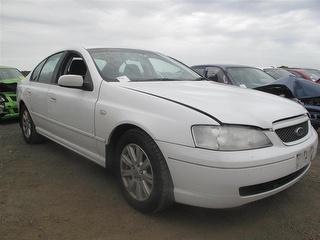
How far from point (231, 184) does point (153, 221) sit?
809mm

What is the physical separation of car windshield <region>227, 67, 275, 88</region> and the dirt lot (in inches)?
126

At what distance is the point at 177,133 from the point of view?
2756 mm

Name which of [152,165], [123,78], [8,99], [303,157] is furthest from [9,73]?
[303,157]

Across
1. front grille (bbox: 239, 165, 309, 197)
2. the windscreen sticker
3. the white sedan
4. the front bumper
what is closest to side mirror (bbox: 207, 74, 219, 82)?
the white sedan

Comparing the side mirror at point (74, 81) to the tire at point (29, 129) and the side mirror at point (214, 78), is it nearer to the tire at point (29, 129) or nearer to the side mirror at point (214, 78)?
the tire at point (29, 129)

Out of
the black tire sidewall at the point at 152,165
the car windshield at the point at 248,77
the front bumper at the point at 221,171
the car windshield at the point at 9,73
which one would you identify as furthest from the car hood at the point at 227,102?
the car windshield at the point at 9,73

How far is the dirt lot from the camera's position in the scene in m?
2.86

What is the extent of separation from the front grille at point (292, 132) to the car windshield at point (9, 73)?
8.05 m

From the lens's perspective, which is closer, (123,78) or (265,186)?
(265,186)

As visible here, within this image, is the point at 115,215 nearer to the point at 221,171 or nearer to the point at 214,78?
the point at 221,171

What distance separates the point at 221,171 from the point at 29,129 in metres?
3.98

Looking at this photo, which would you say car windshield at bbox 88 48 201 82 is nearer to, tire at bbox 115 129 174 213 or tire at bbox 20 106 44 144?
tire at bbox 115 129 174 213

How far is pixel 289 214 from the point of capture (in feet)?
10.3

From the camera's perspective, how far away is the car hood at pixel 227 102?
109 inches
